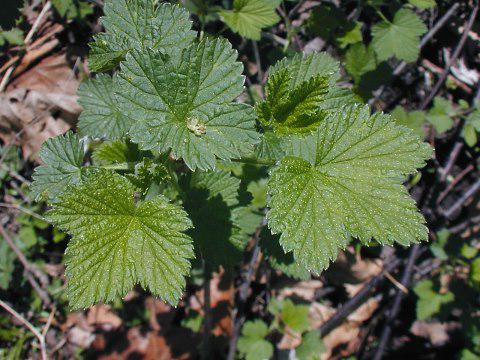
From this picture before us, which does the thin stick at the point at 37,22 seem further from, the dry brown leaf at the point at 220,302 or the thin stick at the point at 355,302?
the thin stick at the point at 355,302

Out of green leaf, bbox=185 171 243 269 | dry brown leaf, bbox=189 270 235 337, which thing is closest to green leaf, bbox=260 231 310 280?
green leaf, bbox=185 171 243 269

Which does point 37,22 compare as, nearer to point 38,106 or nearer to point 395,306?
point 38,106

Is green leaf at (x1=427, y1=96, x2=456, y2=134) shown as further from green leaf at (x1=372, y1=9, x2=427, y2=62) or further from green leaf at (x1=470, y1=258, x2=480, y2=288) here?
green leaf at (x1=470, y1=258, x2=480, y2=288)

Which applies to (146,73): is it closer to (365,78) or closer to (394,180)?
(394,180)

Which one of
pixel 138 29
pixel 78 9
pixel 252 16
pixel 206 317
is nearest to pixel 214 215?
pixel 138 29

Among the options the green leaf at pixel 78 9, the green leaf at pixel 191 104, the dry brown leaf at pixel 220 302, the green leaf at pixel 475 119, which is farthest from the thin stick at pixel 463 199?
the green leaf at pixel 78 9

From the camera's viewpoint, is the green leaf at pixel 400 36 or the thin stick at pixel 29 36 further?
the thin stick at pixel 29 36
